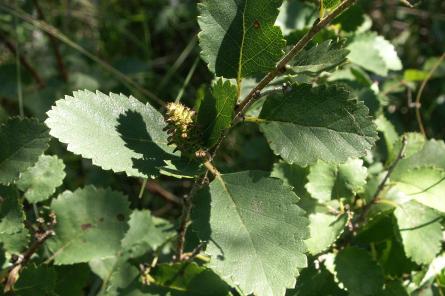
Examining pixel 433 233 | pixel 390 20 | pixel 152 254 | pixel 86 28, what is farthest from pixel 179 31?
pixel 433 233

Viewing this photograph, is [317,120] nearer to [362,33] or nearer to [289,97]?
[289,97]

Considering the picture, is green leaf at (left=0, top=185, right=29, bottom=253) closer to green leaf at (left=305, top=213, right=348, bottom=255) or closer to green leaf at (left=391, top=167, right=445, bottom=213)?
green leaf at (left=305, top=213, right=348, bottom=255)

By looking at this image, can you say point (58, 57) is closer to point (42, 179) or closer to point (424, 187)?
point (42, 179)

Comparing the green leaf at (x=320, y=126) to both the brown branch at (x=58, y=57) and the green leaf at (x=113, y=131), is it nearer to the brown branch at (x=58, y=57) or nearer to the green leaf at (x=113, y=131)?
the green leaf at (x=113, y=131)

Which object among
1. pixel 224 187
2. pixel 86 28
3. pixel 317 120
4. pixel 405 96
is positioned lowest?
pixel 86 28

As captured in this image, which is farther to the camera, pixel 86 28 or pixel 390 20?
pixel 86 28

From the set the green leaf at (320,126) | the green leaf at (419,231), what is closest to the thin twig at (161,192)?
the green leaf at (419,231)

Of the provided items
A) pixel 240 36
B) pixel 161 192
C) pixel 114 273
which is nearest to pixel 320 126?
pixel 240 36
